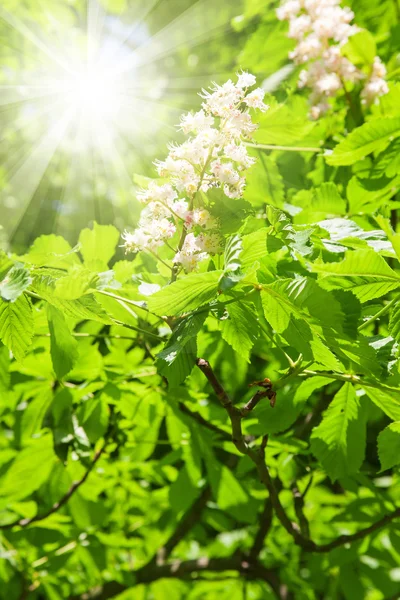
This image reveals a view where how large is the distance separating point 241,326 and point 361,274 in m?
0.22

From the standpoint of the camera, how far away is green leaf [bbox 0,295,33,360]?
868 mm

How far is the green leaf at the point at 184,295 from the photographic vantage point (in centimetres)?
74

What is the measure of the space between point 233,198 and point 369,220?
62cm

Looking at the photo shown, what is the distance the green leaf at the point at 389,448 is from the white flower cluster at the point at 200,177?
49cm

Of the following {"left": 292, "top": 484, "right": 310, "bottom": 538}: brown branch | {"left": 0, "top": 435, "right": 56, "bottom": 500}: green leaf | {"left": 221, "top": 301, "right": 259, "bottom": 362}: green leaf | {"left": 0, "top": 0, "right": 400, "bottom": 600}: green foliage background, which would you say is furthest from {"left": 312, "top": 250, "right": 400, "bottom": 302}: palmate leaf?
{"left": 0, "top": 435, "right": 56, "bottom": 500}: green leaf

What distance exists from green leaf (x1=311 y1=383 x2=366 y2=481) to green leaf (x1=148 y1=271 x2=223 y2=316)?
0.51 metres

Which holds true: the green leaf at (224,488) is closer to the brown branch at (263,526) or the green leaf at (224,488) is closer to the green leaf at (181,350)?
the brown branch at (263,526)

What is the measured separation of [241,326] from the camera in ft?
2.88

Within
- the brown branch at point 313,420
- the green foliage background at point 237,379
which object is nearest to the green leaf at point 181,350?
the green foliage background at point 237,379

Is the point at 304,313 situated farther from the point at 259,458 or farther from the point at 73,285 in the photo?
the point at 259,458

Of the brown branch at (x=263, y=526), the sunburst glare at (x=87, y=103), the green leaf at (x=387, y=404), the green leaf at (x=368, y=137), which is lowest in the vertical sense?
the brown branch at (x=263, y=526)

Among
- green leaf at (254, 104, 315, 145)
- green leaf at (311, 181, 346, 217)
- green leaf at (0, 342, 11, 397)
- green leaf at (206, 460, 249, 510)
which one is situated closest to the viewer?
green leaf at (0, 342, 11, 397)

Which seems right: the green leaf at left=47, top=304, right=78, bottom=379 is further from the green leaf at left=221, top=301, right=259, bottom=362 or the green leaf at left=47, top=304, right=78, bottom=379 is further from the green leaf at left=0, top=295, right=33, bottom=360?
the green leaf at left=221, top=301, right=259, bottom=362

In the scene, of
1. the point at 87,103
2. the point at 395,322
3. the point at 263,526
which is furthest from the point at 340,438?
the point at 87,103
